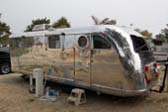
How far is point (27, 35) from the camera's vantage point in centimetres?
1016

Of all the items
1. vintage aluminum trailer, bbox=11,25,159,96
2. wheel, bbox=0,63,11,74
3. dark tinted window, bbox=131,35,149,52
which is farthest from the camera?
wheel, bbox=0,63,11,74

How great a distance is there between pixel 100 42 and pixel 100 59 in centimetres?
47

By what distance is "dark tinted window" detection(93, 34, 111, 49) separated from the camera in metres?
6.88

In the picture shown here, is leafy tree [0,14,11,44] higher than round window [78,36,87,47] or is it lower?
higher

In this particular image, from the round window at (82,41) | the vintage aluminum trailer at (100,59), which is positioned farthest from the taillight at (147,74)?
the round window at (82,41)

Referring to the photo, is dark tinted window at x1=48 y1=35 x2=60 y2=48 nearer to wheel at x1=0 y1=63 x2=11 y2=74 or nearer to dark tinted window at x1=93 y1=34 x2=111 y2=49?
dark tinted window at x1=93 y1=34 x2=111 y2=49

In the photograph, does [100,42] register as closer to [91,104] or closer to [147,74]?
[147,74]

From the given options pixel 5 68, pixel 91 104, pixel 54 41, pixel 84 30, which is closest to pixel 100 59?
pixel 84 30

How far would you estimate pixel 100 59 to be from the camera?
22.9ft

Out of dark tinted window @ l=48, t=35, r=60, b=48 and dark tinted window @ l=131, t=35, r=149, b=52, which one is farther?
dark tinted window @ l=48, t=35, r=60, b=48

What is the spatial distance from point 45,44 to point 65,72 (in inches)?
58.2

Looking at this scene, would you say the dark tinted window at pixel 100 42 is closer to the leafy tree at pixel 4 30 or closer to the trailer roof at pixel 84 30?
the trailer roof at pixel 84 30

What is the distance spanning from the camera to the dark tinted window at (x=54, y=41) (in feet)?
27.9

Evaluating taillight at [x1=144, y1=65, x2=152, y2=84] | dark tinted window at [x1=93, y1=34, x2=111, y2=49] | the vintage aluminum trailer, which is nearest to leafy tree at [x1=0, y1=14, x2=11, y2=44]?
the vintage aluminum trailer
